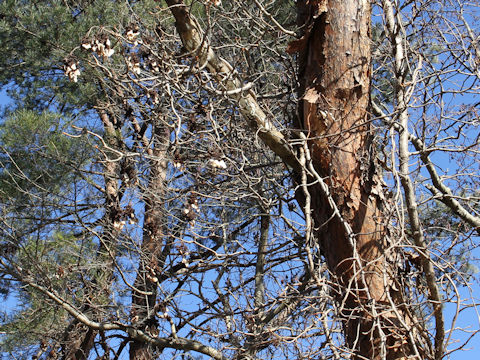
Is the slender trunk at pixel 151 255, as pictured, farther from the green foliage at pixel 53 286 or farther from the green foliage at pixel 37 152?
the green foliage at pixel 37 152

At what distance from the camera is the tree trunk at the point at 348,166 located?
3051mm

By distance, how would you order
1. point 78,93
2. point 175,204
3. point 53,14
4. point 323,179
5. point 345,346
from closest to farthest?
point 345,346
point 323,179
point 175,204
point 53,14
point 78,93

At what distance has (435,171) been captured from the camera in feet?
12.7

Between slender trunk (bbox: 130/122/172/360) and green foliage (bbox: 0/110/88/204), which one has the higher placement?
green foliage (bbox: 0/110/88/204)

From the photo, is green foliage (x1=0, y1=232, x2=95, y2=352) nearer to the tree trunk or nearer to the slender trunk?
the slender trunk

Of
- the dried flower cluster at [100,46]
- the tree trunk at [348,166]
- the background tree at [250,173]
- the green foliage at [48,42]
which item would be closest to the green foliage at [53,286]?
the background tree at [250,173]

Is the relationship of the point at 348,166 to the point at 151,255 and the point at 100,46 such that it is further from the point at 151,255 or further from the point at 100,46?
the point at 151,255

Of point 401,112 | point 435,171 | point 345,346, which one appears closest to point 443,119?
point 435,171

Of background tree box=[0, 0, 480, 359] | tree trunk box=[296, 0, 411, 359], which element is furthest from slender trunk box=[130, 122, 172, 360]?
tree trunk box=[296, 0, 411, 359]

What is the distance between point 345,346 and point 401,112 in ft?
4.28

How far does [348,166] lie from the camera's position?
130 inches

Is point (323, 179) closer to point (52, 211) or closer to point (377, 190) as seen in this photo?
point (377, 190)

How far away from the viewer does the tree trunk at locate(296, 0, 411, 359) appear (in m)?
3.05

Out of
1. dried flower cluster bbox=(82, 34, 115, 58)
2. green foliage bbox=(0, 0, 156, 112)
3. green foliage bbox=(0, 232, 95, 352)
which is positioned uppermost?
green foliage bbox=(0, 0, 156, 112)
